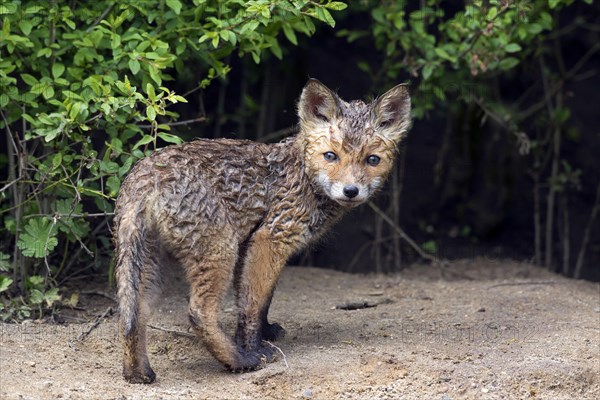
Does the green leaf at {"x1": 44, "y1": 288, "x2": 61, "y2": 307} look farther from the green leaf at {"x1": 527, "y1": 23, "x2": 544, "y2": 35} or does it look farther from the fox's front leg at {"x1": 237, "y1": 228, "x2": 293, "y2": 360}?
the green leaf at {"x1": 527, "y1": 23, "x2": 544, "y2": 35}

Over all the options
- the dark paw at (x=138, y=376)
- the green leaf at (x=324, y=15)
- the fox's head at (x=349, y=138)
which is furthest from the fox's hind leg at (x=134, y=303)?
the green leaf at (x=324, y=15)

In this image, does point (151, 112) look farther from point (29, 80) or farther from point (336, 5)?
point (336, 5)

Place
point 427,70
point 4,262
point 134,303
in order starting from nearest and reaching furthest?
point 134,303 → point 4,262 → point 427,70

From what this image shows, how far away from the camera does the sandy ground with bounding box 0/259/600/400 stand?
241 inches

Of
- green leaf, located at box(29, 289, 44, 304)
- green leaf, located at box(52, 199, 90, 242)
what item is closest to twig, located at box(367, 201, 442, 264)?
green leaf, located at box(52, 199, 90, 242)

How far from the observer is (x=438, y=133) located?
12.4m

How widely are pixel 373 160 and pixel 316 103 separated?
2.02 feet

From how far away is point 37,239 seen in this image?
23.5 feet

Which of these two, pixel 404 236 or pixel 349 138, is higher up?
Answer: pixel 349 138

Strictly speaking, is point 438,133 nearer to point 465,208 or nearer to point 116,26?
point 465,208

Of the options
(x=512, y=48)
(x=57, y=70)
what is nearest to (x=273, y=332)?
(x=57, y=70)

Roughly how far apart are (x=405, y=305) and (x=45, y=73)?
364 cm

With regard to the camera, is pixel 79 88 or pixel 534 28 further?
pixel 534 28

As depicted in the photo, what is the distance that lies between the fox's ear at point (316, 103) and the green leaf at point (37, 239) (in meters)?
2.12
